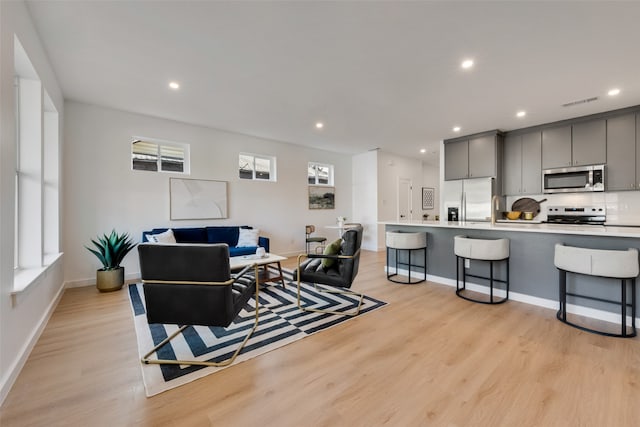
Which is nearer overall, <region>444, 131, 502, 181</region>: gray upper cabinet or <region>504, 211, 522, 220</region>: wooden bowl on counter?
<region>504, 211, 522, 220</region>: wooden bowl on counter

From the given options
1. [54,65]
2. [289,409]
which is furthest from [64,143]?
[289,409]

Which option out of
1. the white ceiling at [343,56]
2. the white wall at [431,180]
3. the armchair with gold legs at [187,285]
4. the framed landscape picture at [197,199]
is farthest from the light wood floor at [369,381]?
the white wall at [431,180]

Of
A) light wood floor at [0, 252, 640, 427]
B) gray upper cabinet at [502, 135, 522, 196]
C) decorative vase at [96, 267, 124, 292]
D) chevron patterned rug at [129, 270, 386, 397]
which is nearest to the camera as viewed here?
light wood floor at [0, 252, 640, 427]

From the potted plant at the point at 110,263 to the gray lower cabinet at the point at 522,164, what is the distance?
6884 mm

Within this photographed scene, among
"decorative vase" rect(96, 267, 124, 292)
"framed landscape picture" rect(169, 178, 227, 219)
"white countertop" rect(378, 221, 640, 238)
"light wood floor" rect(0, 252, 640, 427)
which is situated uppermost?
"framed landscape picture" rect(169, 178, 227, 219)

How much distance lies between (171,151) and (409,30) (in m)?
4.32

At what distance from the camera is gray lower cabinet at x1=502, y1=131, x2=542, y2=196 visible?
507 centimetres

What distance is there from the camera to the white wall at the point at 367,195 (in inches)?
282

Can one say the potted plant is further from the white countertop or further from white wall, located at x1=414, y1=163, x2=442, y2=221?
white wall, located at x1=414, y1=163, x2=442, y2=221

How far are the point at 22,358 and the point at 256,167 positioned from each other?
4542 millimetres

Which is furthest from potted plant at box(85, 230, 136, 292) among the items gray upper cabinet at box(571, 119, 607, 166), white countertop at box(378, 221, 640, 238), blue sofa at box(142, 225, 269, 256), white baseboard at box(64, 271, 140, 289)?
gray upper cabinet at box(571, 119, 607, 166)

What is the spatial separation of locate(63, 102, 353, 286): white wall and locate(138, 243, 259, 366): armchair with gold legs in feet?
9.77

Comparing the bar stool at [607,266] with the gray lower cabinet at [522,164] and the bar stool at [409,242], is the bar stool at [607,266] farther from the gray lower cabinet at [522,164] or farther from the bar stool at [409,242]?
the gray lower cabinet at [522,164]

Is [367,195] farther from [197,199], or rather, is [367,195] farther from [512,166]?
[197,199]
